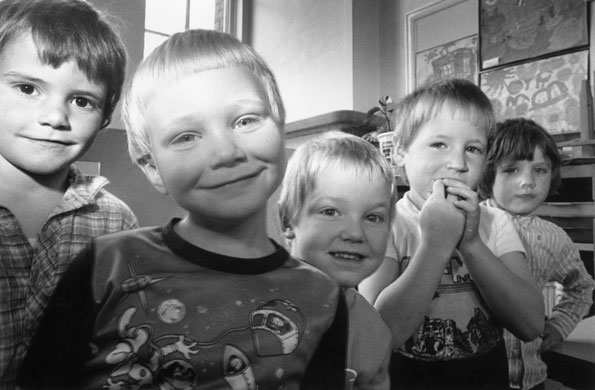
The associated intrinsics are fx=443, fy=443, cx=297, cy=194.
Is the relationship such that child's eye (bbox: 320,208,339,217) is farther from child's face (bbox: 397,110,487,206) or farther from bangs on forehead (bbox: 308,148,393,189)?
child's face (bbox: 397,110,487,206)

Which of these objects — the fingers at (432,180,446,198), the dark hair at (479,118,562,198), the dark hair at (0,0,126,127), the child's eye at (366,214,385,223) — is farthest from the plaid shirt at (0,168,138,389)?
the dark hair at (479,118,562,198)

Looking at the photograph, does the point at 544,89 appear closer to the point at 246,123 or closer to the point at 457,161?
the point at 457,161

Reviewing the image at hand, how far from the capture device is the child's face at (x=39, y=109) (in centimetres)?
37

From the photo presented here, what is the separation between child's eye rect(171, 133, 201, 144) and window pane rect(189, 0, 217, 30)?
8.3 inches

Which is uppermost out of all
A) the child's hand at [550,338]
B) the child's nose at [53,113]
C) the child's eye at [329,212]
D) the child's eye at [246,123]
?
the child's nose at [53,113]

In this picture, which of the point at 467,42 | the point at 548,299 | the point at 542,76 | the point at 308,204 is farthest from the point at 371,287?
the point at 467,42

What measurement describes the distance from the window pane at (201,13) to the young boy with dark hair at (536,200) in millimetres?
672

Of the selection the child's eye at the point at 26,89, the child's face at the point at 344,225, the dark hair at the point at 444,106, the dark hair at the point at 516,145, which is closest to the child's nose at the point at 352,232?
the child's face at the point at 344,225

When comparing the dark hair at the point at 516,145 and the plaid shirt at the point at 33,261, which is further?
the dark hair at the point at 516,145

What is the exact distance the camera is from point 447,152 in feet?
1.98

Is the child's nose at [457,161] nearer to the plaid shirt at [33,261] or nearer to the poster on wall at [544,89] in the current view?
the plaid shirt at [33,261]

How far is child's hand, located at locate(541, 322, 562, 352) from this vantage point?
884 mm

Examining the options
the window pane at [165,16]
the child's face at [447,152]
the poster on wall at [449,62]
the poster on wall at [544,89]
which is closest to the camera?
the window pane at [165,16]

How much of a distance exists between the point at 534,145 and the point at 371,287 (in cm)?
60
